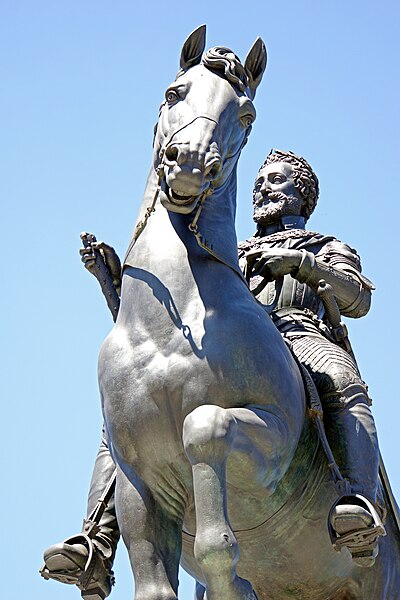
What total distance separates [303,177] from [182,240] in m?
2.56

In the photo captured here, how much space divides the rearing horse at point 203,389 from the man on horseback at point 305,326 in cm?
34

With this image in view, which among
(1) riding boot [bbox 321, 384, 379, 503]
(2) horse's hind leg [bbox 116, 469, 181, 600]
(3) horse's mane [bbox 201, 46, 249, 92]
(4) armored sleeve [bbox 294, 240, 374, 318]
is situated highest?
(3) horse's mane [bbox 201, 46, 249, 92]

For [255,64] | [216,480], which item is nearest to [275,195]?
[255,64]

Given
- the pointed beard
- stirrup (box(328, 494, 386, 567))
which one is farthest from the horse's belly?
the pointed beard

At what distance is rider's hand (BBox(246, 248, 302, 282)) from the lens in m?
9.89

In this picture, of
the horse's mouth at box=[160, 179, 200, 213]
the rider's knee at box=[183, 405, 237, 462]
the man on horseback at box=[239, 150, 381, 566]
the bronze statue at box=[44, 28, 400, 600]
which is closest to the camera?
the rider's knee at box=[183, 405, 237, 462]

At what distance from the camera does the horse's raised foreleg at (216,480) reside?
779cm

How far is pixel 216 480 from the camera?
7.93 meters

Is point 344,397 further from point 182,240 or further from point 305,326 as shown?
point 182,240

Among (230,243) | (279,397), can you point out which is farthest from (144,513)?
(230,243)

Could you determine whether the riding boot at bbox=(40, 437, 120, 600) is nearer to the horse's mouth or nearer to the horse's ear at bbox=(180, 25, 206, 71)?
the horse's mouth

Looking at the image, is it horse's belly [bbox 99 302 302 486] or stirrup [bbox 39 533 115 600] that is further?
stirrup [bbox 39 533 115 600]

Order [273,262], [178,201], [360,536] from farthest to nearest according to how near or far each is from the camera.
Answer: [273,262]
[360,536]
[178,201]

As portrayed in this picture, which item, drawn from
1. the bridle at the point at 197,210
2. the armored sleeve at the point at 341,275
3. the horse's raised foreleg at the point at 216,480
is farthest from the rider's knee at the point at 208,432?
the armored sleeve at the point at 341,275
